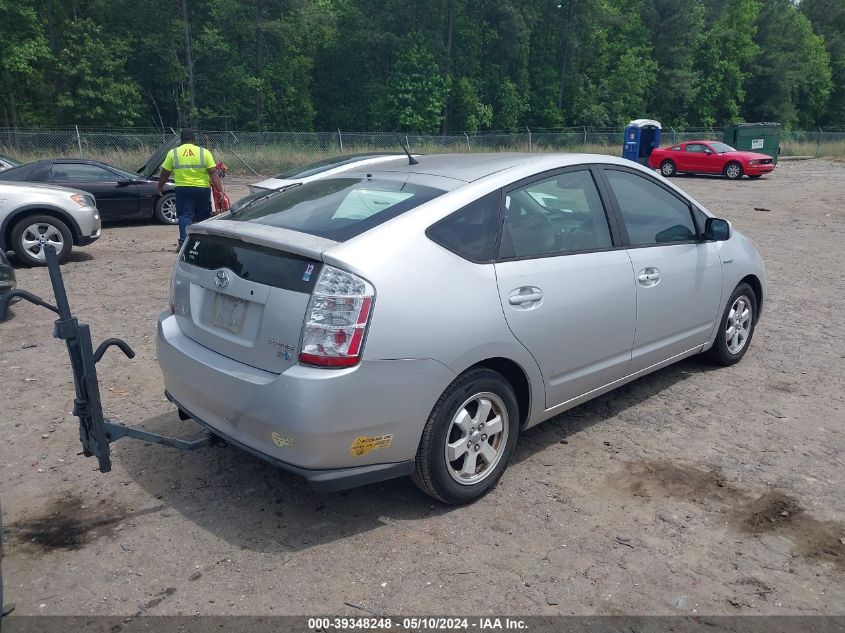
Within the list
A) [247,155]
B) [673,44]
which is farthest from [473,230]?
[673,44]

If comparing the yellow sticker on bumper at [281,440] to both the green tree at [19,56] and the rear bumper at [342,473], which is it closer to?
the rear bumper at [342,473]

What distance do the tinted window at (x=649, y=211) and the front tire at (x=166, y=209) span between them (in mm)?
11126

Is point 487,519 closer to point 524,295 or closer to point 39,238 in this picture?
point 524,295

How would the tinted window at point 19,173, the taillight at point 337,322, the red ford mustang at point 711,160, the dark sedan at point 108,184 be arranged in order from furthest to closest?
→ the red ford mustang at point 711,160, the dark sedan at point 108,184, the tinted window at point 19,173, the taillight at point 337,322

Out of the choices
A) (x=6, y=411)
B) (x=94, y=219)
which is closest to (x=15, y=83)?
(x=94, y=219)

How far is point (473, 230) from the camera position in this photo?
3793 millimetres

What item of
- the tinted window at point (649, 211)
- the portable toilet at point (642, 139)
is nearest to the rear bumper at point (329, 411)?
the tinted window at point (649, 211)

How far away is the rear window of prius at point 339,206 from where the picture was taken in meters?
3.62

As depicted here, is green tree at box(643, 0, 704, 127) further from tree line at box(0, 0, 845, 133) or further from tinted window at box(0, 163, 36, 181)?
tinted window at box(0, 163, 36, 181)

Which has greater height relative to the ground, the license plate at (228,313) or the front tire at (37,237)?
the license plate at (228,313)

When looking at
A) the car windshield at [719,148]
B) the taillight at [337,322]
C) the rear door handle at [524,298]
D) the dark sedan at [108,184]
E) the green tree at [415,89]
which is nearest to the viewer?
the taillight at [337,322]

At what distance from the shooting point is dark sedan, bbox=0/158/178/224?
12664mm

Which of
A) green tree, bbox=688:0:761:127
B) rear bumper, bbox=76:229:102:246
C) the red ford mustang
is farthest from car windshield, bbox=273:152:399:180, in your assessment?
green tree, bbox=688:0:761:127

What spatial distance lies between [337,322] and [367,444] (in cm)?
58
